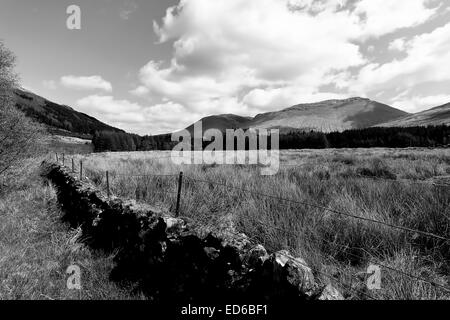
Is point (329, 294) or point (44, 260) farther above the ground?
point (329, 294)

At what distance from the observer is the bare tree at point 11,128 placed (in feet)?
35.7

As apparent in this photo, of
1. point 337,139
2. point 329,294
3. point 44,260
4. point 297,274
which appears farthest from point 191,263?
point 337,139

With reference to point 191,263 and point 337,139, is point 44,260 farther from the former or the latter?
point 337,139

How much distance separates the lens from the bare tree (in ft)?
35.7

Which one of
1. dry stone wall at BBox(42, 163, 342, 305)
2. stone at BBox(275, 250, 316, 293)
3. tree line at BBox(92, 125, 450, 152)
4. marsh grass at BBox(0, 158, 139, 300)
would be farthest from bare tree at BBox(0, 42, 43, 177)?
tree line at BBox(92, 125, 450, 152)

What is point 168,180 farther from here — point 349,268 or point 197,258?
point 349,268

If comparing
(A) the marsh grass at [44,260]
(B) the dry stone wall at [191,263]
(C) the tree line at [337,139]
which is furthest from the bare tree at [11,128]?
(C) the tree line at [337,139]

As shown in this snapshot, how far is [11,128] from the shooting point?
11.0 metres

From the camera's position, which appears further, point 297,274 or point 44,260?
point 44,260
